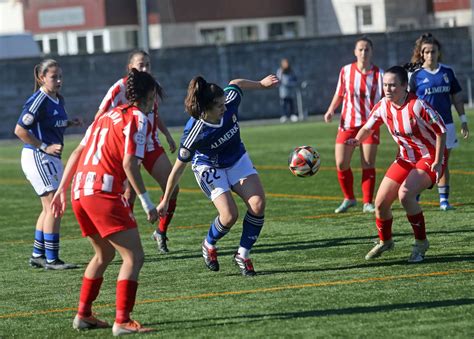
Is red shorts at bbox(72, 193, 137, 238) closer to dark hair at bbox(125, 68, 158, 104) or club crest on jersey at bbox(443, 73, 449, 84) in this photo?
dark hair at bbox(125, 68, 158, 104)

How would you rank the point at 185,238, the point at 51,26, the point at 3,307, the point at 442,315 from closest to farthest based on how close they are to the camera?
1. the point at 442,315
2. the point at 3,307
3. the point at 185,238
4. the point at 51,26

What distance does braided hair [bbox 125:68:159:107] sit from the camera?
25.0 ft

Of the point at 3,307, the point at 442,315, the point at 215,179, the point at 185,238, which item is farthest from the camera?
the point at 185,238

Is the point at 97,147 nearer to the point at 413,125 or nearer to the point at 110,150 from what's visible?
the point at 110,150

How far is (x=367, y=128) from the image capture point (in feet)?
32.7

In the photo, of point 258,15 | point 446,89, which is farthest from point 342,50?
point 446,89

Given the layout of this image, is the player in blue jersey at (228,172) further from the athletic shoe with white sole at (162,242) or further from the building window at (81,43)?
the building window at (81,43)

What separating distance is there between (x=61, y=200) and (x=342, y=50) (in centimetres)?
2752

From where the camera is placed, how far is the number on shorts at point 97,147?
299 inches

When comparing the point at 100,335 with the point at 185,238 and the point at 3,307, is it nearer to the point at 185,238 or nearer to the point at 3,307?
the point at 3,307

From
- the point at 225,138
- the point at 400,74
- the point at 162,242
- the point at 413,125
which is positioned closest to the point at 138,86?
the point at 225,138

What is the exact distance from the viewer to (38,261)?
36.0 ft

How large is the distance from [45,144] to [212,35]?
36.2 meters

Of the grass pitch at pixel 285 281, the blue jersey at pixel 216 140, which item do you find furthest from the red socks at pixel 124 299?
the blue jersey at pixel 216 140
